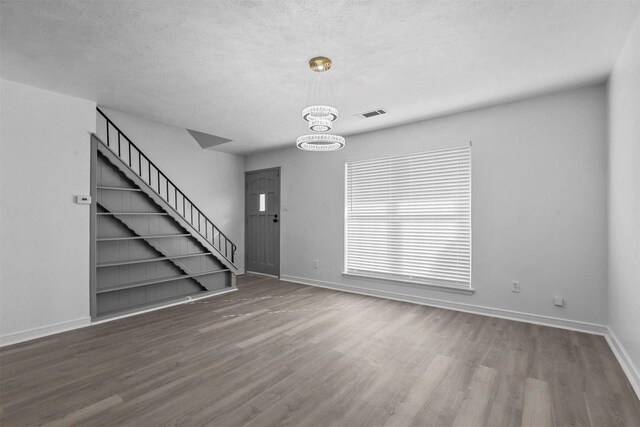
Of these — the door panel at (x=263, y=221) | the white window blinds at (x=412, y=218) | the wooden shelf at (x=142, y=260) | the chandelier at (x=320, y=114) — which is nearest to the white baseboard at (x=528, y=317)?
the white window blinds at (x=412, y=218)

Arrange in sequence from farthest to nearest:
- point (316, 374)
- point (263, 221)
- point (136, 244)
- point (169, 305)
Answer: point (263, 221)
point (169, 305)
point (136, 244)
point (316, 374)

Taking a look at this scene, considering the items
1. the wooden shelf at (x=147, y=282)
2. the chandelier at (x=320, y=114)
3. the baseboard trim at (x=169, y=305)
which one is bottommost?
the baseboard trim at (x=169, y=305)

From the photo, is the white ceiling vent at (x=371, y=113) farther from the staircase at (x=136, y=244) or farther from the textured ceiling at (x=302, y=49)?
the staircase at (x=136, y=244)

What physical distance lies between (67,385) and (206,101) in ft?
10.6

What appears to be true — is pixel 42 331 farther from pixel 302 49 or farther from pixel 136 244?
pixel 302 49

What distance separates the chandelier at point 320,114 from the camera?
8.63 feet

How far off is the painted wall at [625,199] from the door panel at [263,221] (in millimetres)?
5172

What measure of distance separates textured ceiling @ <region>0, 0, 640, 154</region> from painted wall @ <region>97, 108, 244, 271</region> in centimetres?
98

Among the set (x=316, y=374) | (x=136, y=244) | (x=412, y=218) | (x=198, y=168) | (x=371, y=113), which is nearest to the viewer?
(x=316, y=374)

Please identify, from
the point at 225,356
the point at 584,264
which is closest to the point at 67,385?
the point at 225,356

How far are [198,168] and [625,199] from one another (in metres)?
6.19

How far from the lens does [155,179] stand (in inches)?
208

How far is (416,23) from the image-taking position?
231 centimetres

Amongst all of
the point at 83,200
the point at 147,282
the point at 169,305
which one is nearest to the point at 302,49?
the point at 83,200
